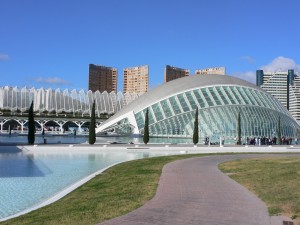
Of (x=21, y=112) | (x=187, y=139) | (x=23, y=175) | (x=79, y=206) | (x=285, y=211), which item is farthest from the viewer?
(x=21, y=112)

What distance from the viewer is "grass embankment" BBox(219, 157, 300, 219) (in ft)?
34.7

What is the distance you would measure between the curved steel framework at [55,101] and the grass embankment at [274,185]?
111 metres

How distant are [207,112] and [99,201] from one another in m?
42.1

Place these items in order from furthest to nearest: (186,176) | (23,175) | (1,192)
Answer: (23,175) < (186,176) < (1,192)

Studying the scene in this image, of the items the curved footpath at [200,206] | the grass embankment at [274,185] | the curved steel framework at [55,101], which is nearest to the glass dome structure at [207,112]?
the grass embankment at [274,185]

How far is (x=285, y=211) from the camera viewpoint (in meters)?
10.2

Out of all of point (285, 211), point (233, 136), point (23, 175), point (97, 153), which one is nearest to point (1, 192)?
point (23, 175)

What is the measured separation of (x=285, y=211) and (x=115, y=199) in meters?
4.84

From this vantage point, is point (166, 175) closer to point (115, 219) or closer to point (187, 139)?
point (115, 219)

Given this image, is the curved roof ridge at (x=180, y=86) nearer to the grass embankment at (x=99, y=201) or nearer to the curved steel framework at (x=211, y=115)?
the curved steel framework at (x=211, y=115)

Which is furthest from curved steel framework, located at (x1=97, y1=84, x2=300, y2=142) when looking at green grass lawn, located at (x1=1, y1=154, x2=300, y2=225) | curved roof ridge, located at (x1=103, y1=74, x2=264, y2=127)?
green grass lawn, located at (x1=1, y1=154, x2=300, y2=225)

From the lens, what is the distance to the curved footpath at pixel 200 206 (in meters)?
9.02

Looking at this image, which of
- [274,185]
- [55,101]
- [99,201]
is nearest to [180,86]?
[274,185]

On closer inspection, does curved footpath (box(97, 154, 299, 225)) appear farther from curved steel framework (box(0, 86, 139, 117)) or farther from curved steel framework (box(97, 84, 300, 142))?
curved steel framework (box(0, 86, 139, 117))
